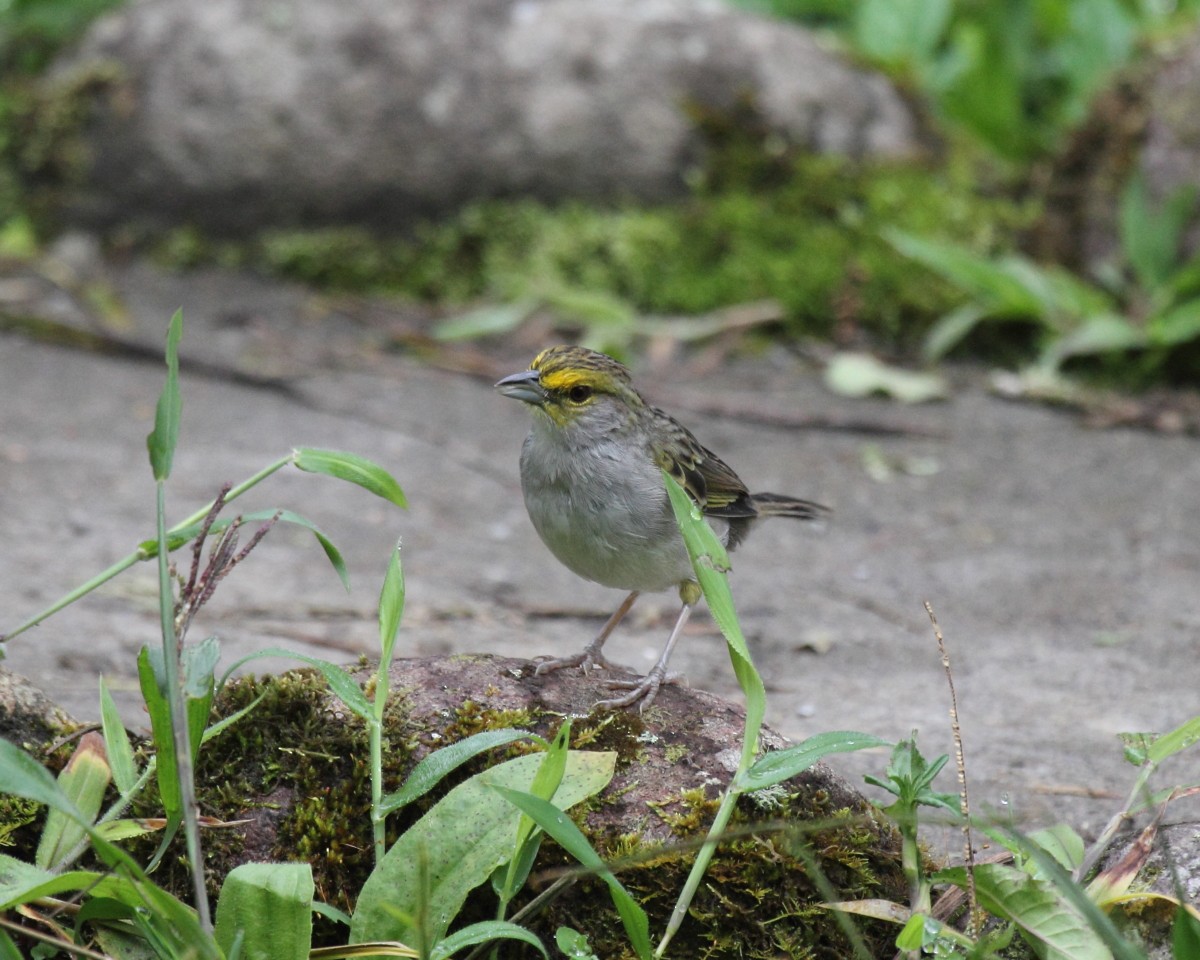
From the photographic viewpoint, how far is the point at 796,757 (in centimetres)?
288

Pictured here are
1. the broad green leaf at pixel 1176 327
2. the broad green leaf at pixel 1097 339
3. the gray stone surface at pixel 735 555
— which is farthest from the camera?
the broad green leaf at pixel 1097 339

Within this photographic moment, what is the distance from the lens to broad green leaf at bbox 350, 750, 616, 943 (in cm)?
275

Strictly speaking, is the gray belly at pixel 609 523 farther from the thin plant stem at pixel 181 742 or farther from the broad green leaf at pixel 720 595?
the thin plant stem at pixel 181 742

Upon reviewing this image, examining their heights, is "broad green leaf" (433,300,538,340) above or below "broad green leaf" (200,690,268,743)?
below

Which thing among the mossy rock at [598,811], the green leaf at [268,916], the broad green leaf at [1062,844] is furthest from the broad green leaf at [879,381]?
the green leaf at [268,916]

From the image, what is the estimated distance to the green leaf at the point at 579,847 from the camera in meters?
2.60

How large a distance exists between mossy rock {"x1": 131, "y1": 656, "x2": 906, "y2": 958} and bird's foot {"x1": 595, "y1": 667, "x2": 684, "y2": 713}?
2.4 inches

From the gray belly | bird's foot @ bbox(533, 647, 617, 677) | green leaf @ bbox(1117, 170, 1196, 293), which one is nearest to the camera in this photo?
bird's foot @ bbox(533, 647, 617, 677)

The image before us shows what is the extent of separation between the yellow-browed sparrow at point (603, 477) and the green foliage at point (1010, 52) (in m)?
5.80

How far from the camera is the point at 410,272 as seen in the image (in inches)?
372

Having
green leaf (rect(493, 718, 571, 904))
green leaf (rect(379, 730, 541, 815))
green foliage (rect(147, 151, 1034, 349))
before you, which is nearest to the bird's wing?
green leaf (rect(379, 730, 541, 815))

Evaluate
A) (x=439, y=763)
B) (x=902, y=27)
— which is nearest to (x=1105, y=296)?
(x=902, y=27)

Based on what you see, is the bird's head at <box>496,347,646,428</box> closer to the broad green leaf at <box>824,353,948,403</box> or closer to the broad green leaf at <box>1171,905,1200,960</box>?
the broad green leaf at <box>1171,905,1200,960</box>

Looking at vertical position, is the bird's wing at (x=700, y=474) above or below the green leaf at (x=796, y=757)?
below
